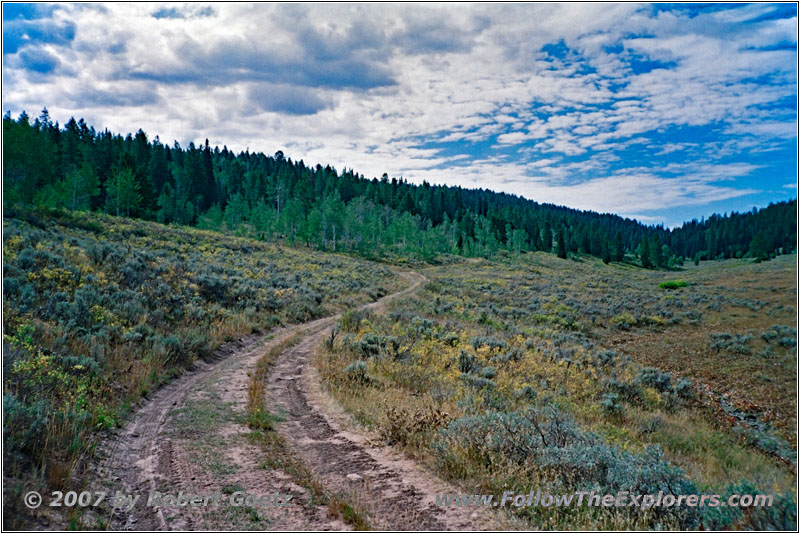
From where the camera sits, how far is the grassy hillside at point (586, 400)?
213 inches

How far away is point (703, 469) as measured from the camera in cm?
766

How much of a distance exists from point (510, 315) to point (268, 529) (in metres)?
23.8

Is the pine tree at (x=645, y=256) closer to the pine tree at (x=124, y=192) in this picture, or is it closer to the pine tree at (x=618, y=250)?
the pine tree at (x=618, y=250)

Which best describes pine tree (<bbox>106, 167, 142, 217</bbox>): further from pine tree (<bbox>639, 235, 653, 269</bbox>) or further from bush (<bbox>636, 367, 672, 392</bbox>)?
pine tree (<bbox>639, 235, 653, 269</bbox>)

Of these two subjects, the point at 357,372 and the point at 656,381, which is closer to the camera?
the point at 357,372

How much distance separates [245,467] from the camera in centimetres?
601

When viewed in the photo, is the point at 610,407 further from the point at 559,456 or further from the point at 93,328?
the point at 93,328

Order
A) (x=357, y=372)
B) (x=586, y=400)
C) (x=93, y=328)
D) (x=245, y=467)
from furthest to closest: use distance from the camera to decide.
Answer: (x=586, y=400), (x=357, y=372), (x=93, y=328), (x=245, y=467)

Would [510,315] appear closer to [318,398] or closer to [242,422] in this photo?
[318,398]

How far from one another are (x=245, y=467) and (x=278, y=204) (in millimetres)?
85680

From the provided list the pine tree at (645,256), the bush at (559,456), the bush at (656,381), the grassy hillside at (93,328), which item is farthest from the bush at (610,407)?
the pine tree at (645,256)

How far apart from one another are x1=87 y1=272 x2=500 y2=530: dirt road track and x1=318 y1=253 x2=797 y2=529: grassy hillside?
0.63m

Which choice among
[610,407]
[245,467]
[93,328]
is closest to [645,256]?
[610,407]

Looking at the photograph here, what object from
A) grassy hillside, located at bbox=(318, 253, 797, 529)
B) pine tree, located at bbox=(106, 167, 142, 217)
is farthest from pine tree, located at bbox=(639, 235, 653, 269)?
pine tree, located at bbox=(106, 167, 142, 217)
